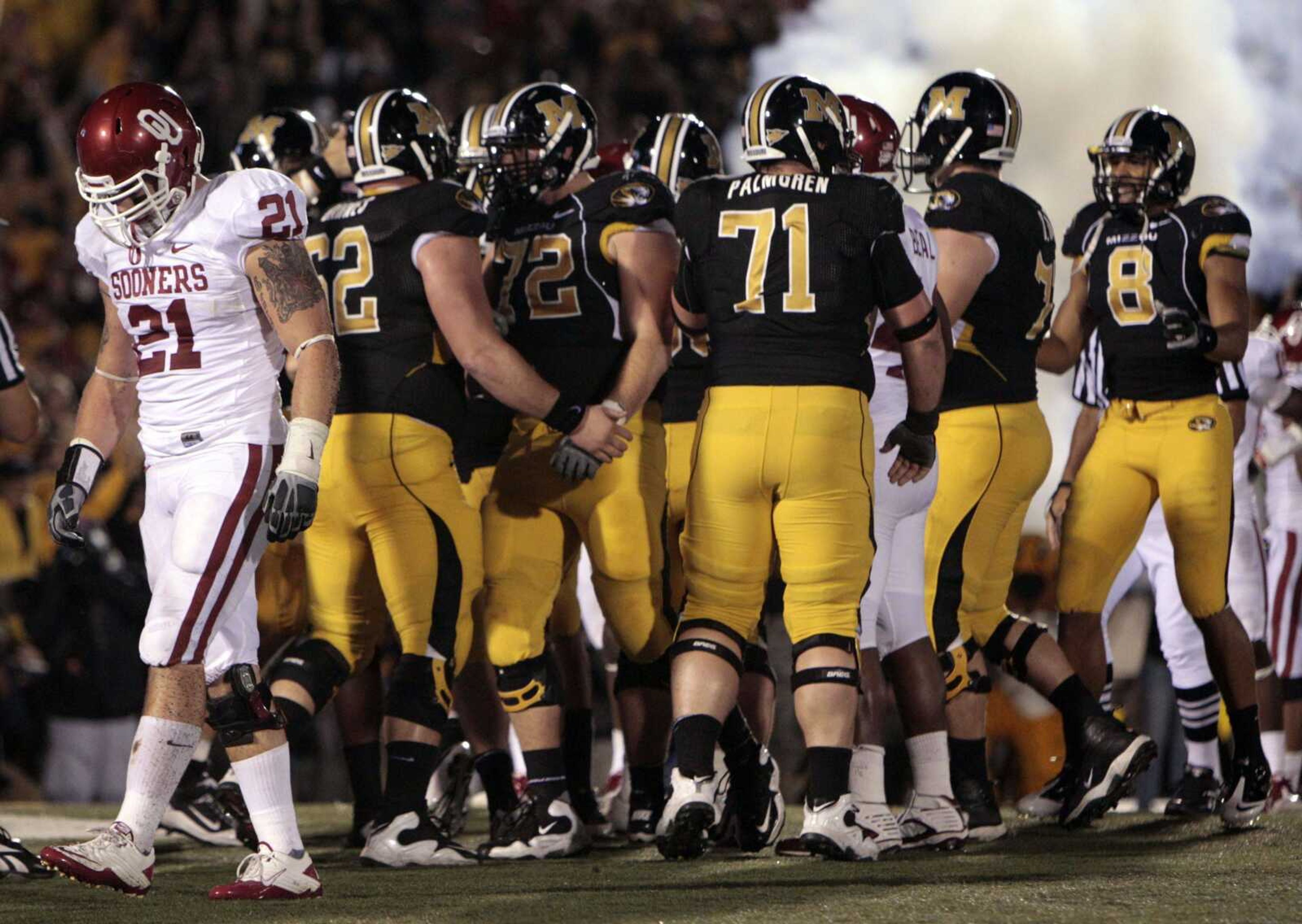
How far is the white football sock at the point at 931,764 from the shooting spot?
15.2 feet

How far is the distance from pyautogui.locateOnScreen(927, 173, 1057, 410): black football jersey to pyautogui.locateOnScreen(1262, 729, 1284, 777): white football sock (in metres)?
1.94

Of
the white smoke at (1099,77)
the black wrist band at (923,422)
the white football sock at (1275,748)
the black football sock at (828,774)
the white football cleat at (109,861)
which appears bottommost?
the white football sock at (1275,748)

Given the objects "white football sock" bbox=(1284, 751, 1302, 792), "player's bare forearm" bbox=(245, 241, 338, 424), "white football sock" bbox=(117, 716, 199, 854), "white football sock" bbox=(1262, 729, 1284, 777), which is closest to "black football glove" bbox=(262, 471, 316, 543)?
"player's bare forearm" bbox=(245, 241, 338, 424)

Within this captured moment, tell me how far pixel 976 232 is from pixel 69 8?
27.5 ft

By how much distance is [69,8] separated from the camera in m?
11.5

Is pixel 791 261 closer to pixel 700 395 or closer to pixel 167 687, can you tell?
pixel 700 395

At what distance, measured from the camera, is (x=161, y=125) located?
3.77 m

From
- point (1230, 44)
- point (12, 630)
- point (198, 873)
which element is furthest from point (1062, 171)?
point (198, 873)

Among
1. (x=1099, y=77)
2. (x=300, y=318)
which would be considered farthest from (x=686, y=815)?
(x=1099, y=77)

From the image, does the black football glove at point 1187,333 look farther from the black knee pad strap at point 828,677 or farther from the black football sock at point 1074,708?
the black knee pad strap at point 828,677

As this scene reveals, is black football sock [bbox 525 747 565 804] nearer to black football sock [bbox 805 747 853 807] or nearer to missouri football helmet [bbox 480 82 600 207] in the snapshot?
black football sock [bbox 805 747 853 807]

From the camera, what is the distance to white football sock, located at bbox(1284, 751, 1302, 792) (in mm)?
6352

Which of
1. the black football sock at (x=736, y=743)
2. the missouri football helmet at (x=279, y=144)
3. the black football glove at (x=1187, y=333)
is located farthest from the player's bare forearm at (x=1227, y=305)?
the missouri football helmet at (x=279, y=144)

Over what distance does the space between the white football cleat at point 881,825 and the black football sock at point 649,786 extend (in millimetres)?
776
